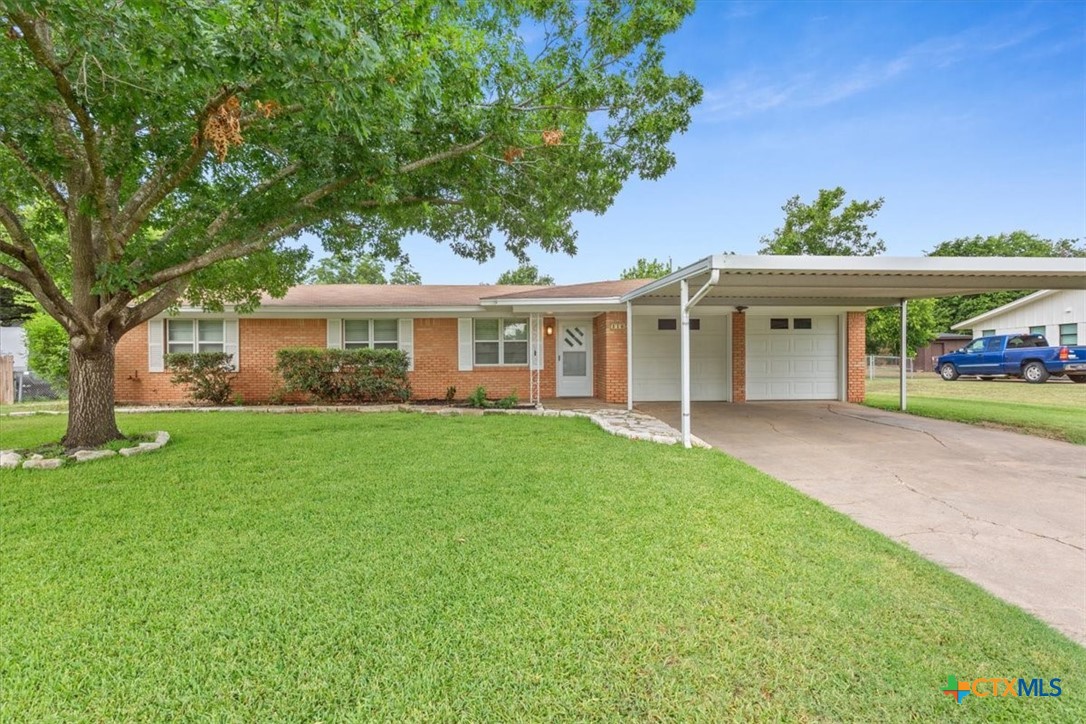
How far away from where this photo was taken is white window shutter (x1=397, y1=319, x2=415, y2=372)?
1180 centimetres

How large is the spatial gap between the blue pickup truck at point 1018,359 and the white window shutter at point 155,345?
27.9 metres

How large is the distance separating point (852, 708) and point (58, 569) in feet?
14.7

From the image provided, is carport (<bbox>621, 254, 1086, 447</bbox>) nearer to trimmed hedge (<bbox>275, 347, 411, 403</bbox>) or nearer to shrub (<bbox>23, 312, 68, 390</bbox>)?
trimmed hedge (<bbox>275, 347, 411, 403</bbox>)

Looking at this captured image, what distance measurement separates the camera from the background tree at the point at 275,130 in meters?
3.64

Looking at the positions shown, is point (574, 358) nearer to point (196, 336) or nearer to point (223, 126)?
point (223, 126)

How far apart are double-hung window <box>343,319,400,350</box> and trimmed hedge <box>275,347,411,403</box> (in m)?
0.93

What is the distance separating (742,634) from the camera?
2.38m

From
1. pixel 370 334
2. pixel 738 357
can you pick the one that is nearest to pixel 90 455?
pixel 370 334

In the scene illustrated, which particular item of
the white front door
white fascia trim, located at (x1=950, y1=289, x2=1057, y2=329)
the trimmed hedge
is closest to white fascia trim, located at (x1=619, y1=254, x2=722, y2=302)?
the white front door

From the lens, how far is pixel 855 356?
12.3m

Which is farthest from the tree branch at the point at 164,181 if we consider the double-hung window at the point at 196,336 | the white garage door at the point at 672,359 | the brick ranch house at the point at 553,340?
the white garage door at the point at 672,359

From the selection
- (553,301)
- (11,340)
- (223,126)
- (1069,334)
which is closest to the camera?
(223,126)

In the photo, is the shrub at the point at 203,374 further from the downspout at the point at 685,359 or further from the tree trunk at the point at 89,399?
the downspout at the point at 685,359

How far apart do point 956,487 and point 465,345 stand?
9.48 meters
